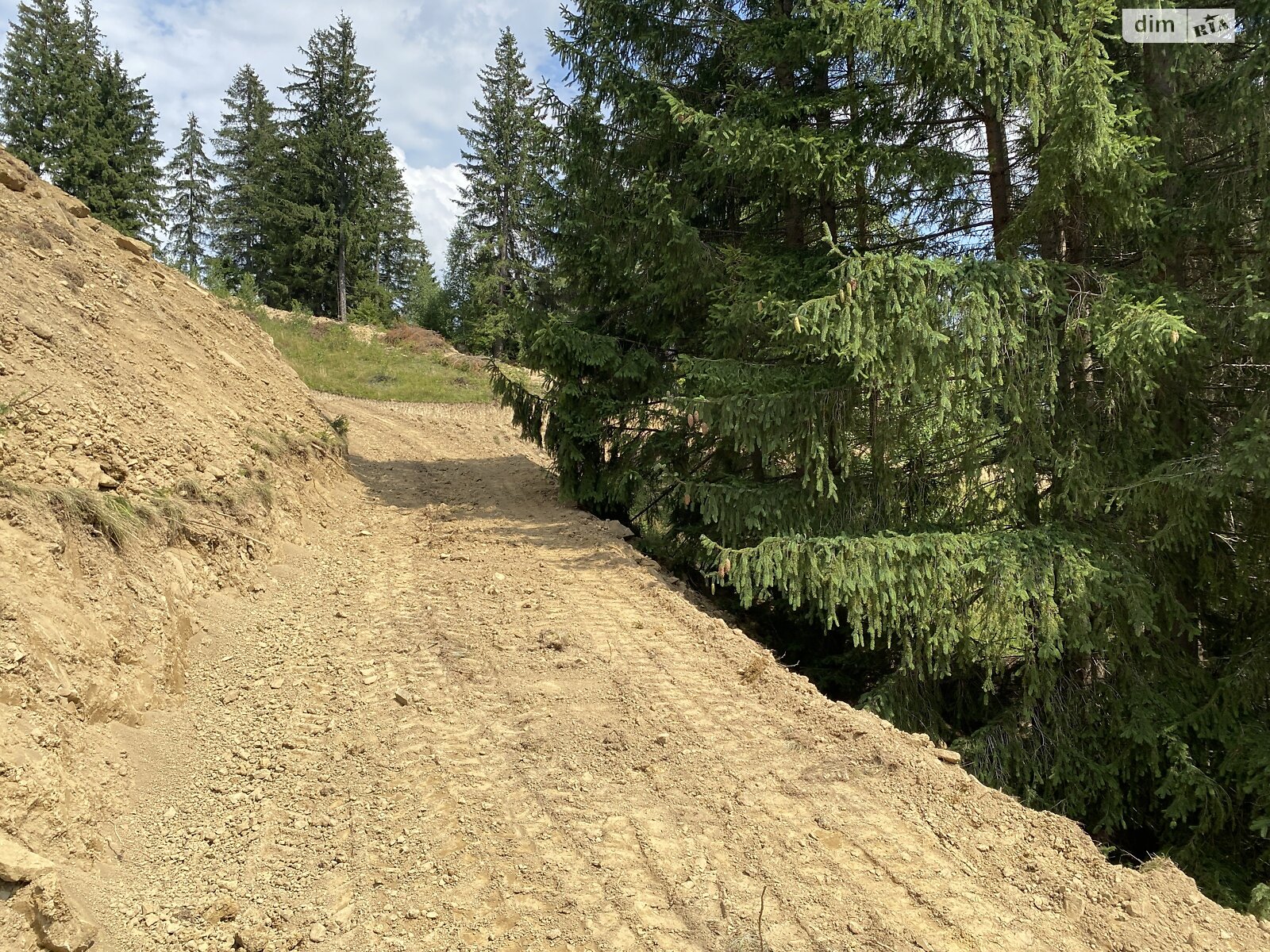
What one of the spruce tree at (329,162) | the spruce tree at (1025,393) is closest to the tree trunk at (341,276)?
the spruce tree at (329,162)

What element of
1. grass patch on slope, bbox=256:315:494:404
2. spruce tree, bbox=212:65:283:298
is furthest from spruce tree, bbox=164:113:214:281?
grass patch on slope, bbox=256:315:494:404

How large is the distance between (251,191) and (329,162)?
20.8 feet

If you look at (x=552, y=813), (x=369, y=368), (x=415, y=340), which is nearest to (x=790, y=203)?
(x=552, y=813)

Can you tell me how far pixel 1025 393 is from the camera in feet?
20.8

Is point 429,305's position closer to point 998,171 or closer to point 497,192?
point 497,192

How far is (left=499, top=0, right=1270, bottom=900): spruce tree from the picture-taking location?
19.1ft

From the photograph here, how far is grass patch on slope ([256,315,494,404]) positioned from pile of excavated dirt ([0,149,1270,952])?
13904 mm

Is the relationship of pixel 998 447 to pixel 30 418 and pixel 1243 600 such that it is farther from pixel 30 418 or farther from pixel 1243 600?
pixel 30 418

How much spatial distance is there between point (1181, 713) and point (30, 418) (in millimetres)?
9548

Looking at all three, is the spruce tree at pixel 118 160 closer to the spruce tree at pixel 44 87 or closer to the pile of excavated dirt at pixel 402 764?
the spruce tree at pixel 44 87

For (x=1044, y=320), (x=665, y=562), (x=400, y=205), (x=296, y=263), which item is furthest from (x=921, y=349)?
(x=400, y=205)

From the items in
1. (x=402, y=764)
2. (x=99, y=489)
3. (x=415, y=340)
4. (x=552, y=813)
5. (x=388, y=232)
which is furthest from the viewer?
(x=388, y=232)

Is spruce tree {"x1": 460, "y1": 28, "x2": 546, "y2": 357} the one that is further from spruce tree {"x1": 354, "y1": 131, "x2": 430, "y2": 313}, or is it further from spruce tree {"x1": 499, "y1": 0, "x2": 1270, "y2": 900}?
spruce tree {"x1": 499, "y1": 0, "x2": 1270, "y2": 900}

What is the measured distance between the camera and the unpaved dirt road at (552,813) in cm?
321
